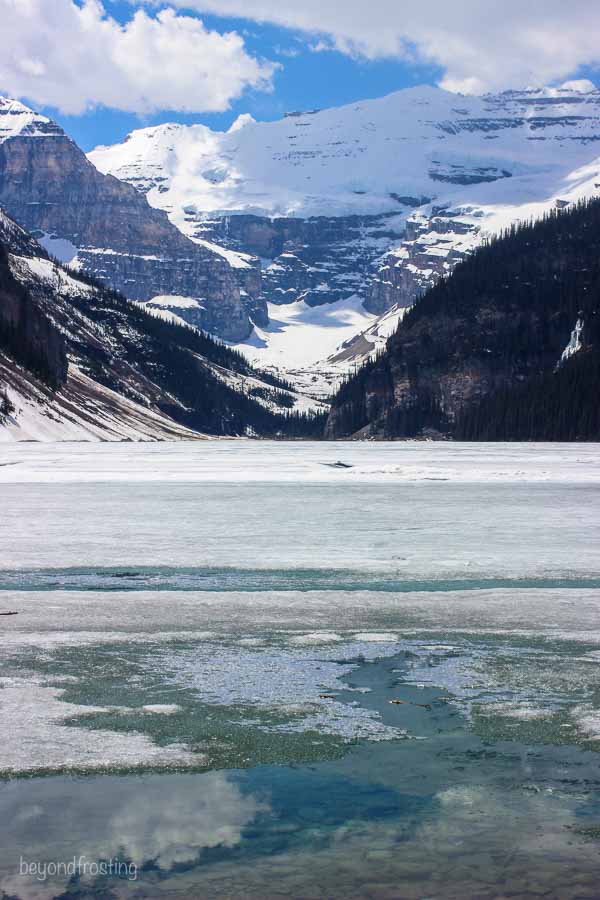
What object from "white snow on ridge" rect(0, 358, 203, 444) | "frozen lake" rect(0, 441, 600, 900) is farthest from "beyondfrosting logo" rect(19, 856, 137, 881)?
"white snow on ridge" rect(0, 358, 203, 444)

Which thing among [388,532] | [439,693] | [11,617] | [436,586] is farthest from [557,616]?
[388,532]

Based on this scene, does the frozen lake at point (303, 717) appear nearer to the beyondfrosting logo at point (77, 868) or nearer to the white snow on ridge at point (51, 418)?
the beyondfrosting logo at point (77, 868)

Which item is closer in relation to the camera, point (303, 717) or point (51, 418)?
point (303, 717)

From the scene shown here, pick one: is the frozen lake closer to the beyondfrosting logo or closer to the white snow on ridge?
the beyondfrosting logo

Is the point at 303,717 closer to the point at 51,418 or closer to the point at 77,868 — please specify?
the point at 77,868

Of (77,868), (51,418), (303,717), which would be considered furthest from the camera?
(51,418)

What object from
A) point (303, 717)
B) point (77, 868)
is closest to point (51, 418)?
point (303, 717)
